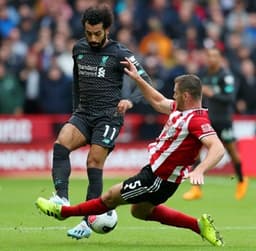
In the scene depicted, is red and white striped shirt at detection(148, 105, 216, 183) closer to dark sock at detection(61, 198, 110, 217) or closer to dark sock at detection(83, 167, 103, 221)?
dark sock at detection(61, 198, 110, 217)

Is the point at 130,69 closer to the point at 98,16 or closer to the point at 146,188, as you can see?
the point at 98,16

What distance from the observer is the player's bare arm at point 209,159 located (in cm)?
949

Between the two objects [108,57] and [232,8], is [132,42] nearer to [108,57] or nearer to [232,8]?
[232,8]

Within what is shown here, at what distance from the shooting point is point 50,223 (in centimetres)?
1293

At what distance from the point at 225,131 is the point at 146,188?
7.00 m

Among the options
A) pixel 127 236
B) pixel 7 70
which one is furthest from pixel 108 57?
pixel 7 70

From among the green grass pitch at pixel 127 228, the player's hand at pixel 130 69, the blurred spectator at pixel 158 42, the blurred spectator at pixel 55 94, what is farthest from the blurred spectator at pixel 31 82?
the player's hand at pixel 130 69

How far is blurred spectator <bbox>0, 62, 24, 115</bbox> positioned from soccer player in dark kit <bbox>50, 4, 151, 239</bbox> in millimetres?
9635

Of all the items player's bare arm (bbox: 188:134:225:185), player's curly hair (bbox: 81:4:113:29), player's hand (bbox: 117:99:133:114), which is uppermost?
player's curly hair (bbox: 81:4:113:29)

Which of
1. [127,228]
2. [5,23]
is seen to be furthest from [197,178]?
[5,23]

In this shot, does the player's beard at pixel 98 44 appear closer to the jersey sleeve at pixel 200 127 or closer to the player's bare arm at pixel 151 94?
the player's bare arm at pixel 151 94

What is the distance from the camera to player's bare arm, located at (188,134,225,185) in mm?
9492

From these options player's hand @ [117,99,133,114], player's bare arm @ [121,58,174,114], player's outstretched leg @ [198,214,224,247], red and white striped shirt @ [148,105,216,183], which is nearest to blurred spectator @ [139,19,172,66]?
player's hand @ [117,99,133,114]

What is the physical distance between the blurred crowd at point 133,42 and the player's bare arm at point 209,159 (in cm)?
1095
